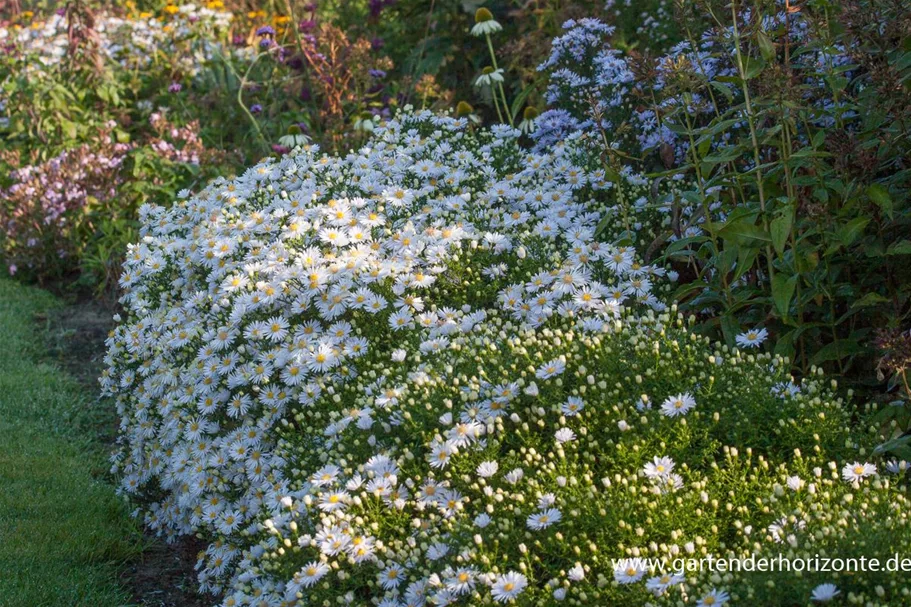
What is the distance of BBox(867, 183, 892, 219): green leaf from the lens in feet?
9.50

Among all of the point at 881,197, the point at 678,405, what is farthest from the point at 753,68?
the point at 678,405

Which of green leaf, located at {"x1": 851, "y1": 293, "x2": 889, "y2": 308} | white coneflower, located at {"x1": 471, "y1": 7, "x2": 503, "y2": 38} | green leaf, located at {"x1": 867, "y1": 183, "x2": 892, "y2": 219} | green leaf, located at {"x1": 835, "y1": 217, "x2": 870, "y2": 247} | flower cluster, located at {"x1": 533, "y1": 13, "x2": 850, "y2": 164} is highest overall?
white coneflower, located at {"x1": 471, "y1": 7, "x2": 503, "y2": 38}

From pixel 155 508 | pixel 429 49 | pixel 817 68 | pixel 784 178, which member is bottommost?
pixel 155 508

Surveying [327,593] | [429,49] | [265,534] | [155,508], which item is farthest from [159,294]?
[429,49]

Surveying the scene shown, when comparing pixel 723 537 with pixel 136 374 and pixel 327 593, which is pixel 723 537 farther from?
pixel 136 374

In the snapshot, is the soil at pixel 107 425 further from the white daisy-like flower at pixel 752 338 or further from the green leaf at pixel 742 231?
the green leaf at pixel 742 231

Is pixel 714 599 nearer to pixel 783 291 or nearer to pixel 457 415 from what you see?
pixel 457 415

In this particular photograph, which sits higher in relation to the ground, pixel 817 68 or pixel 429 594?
pixel 817 68

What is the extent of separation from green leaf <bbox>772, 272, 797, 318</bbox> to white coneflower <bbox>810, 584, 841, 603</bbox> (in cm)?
107

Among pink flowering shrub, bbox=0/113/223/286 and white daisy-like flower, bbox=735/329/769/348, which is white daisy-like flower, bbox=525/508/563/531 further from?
pink flowering shrub, bbox=0/113/223/286

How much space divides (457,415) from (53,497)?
1914 millimetres

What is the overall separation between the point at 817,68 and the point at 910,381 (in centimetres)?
119

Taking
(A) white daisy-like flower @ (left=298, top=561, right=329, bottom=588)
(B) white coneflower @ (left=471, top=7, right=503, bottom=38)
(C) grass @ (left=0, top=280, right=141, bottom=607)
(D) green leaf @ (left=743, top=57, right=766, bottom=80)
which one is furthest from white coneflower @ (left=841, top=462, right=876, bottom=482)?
(B) white coneflower @ (left=471, top=7, right=503, bottom=38)

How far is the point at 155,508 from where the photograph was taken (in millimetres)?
3734
